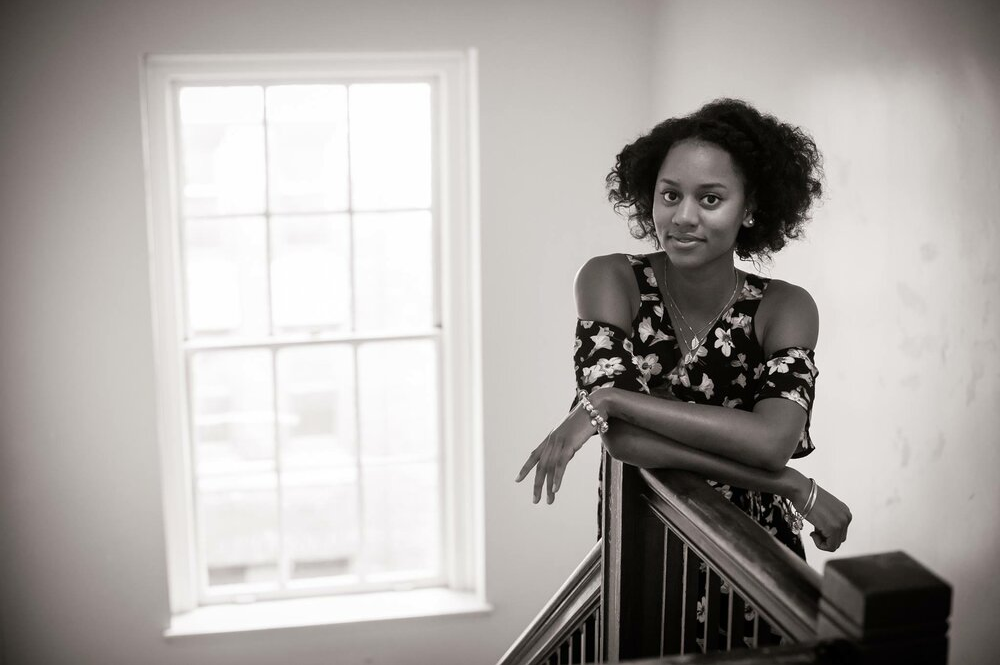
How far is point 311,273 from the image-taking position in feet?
12.4

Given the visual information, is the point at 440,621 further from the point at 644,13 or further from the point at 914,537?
the point at 644,13

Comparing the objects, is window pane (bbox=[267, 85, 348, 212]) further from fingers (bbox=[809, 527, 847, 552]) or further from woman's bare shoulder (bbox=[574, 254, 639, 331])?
fingers (bbox=[809, 527, 847, 552])

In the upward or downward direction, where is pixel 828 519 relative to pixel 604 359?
downward

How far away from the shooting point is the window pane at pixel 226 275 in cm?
370


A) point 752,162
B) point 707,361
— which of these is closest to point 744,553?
point 707,361

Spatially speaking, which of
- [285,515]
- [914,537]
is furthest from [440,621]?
[914,537]

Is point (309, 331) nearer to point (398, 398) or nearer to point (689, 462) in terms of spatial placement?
point (398, 398)

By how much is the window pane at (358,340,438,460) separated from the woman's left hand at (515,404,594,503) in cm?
237

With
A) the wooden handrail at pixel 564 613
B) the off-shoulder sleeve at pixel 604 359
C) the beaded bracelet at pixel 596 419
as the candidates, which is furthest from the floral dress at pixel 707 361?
the wooden handrail at pixel 564 613

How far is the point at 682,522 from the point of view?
4.08 ft

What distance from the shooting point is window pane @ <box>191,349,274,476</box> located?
3.76 m

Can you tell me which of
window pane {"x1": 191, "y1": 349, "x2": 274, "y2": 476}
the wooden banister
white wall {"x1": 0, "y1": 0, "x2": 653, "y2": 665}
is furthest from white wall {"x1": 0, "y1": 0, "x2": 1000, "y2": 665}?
the wooden banister

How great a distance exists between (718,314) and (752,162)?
28 centimetres

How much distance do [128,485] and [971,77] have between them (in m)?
3.10
